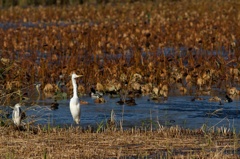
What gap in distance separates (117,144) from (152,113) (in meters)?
4.06

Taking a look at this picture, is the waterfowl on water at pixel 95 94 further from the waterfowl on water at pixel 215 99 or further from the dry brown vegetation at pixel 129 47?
the waterfowl on water at pixel 215 99

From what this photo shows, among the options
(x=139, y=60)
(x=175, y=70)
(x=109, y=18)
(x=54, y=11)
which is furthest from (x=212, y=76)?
(x=54, y=11)

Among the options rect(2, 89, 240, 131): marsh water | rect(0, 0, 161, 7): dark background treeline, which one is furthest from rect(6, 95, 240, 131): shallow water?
rect(0, 0, 161, 7): dark background treeline

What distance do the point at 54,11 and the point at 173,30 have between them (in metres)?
10.5

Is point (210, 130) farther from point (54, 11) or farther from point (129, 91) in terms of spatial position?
point (54, 11)

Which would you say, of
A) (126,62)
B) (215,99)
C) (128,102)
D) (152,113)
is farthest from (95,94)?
(126,62)

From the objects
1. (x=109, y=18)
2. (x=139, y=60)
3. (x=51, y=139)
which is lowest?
(x=51, y=139)

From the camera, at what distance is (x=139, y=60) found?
18250 mm

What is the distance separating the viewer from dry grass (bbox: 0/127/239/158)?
8.71 m

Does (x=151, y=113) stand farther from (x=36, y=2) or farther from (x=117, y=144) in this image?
(x=36, y=2)

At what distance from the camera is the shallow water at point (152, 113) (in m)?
12.3

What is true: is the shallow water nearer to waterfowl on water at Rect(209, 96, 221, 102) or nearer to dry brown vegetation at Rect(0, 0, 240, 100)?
waterfowl on water at Rect(209, 96, 221, 102)

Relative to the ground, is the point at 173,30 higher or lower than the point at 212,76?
higher

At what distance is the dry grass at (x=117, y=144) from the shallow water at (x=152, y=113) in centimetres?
140
